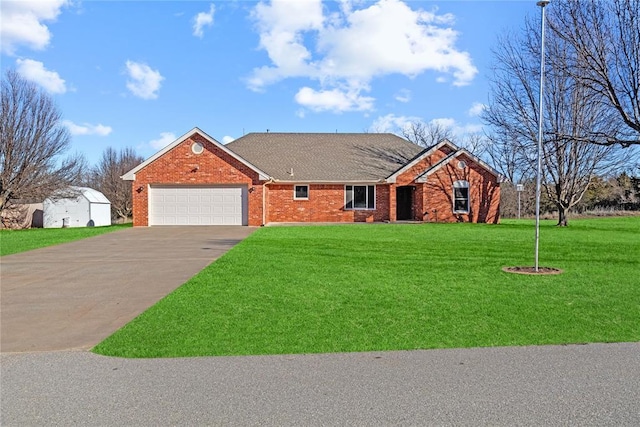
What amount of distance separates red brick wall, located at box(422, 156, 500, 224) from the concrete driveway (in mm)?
14167

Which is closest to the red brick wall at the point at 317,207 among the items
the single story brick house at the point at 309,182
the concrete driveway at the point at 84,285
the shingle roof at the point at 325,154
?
the single story brick house at the point at 309,182

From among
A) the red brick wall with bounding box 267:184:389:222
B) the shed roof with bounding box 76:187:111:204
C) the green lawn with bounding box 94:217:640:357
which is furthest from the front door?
the shed roof with bounding box 76:187:111:204

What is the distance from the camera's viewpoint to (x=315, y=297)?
7672mm

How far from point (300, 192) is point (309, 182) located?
94 cm

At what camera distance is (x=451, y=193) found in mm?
27375

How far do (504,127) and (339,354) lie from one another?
1040 inches

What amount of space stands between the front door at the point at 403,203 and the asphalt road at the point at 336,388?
2467 centimetres

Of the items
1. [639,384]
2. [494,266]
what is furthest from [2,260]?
[639,384]

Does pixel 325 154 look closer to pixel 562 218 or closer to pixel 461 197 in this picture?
pixel 461 197

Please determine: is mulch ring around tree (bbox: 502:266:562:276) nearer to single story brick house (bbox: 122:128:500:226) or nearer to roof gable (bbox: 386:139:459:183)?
single story brick house (bbox: 122:128:500:226)

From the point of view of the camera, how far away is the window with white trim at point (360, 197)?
2803cm

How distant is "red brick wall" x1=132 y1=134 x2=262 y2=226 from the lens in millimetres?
24828

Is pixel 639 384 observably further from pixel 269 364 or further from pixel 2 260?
pixel 2 260

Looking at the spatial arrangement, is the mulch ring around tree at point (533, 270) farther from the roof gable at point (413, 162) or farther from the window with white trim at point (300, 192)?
the window with white trim at point (300, 192)
